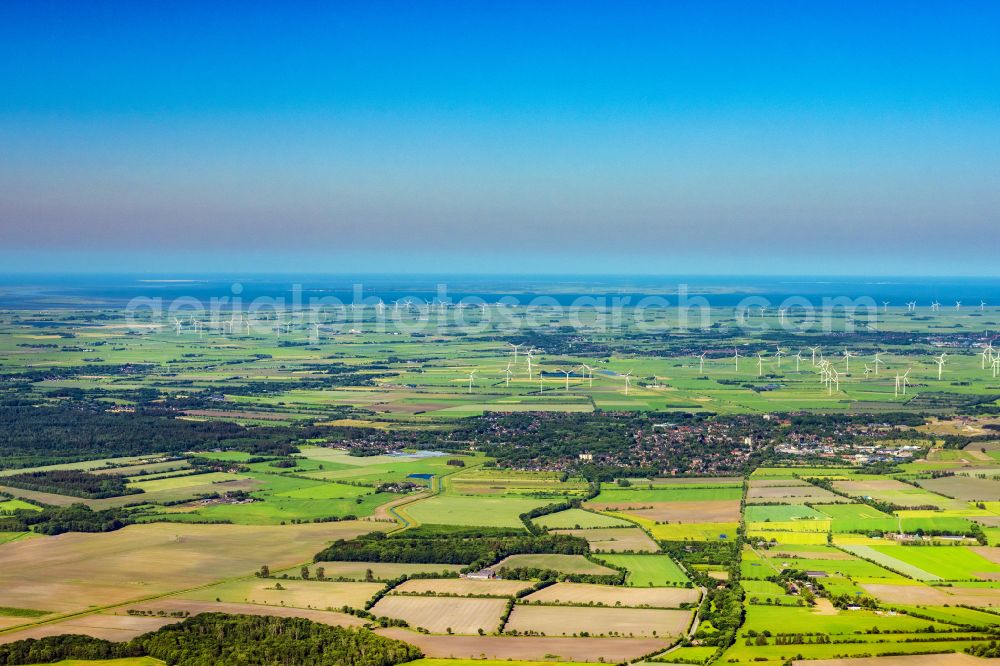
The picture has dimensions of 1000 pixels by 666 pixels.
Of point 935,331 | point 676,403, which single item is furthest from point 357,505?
point 935,331

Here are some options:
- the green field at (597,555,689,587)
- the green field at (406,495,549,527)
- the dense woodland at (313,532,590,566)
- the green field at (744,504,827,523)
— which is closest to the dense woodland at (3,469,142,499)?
the green field at (406,495,549,527)

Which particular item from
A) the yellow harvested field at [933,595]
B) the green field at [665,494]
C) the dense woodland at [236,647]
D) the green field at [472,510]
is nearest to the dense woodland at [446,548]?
the green field at [472,510]

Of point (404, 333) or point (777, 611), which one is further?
point (404, 333)

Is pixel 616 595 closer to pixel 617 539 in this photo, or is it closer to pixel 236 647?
pixel 617 539

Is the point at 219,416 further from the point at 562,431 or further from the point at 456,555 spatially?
the point at 456,555

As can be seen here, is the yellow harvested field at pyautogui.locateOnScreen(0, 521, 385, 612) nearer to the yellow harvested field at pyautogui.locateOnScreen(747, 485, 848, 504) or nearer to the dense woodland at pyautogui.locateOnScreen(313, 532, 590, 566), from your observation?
the dense woodland at pyautogui.locateOnScreen(313, 532, 590, 566)
